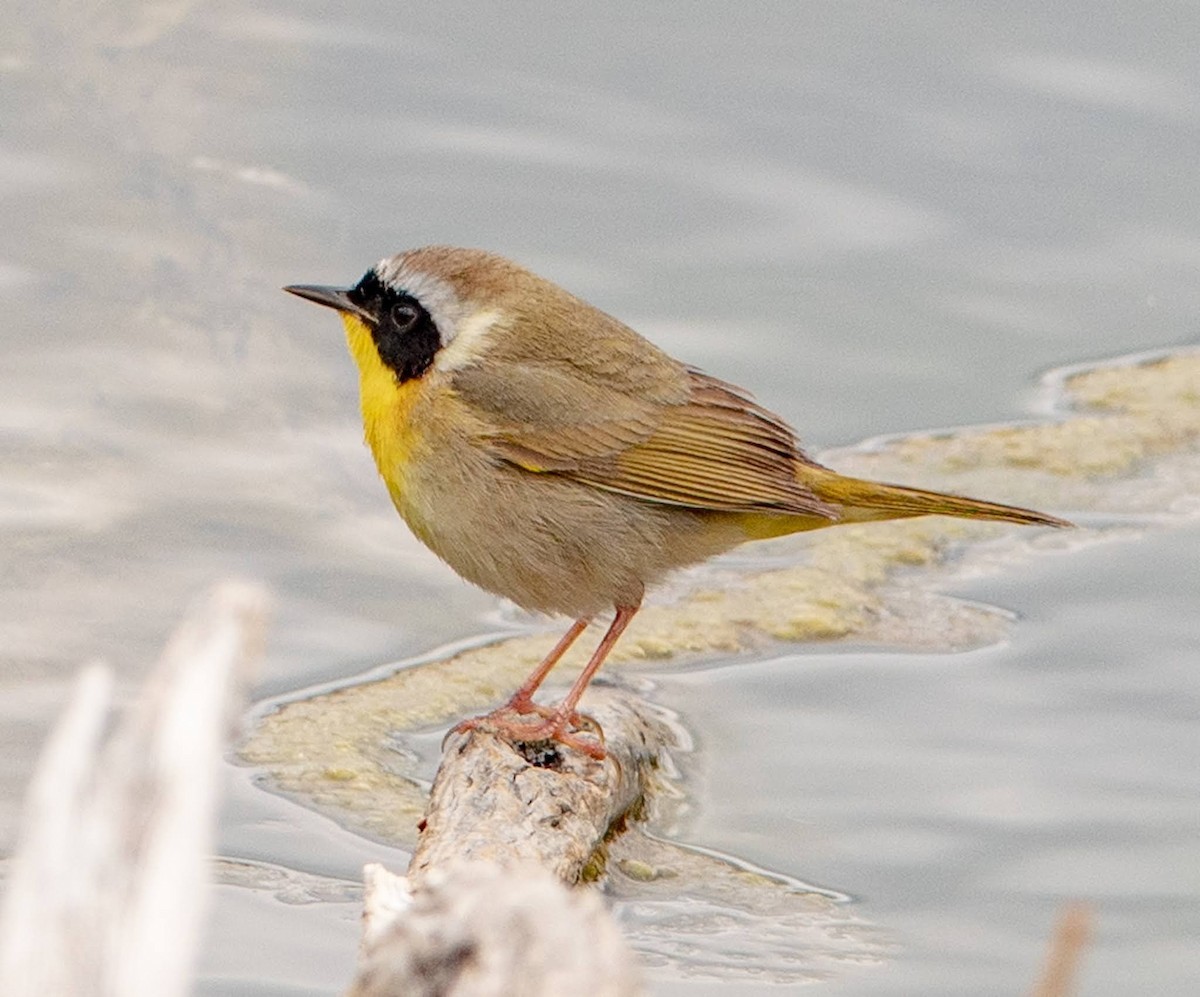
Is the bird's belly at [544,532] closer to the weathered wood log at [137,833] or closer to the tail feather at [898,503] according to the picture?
the tail feather at [898,503]

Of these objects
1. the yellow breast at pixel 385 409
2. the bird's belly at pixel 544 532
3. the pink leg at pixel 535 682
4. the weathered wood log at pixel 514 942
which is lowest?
the weathered wood log at pixel 514 942

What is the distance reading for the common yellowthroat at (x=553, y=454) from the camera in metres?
5.35

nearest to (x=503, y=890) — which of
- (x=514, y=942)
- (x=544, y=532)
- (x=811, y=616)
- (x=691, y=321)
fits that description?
(x=514, y=942)

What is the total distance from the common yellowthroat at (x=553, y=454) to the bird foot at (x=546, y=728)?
16 millimetres

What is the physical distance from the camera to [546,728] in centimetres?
503

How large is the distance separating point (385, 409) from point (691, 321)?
7.76ft

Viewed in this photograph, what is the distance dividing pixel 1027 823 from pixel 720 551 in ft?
3.27

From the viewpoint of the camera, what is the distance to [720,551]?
5684 millimetres

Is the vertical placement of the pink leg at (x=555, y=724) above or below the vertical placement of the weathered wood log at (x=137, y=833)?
above

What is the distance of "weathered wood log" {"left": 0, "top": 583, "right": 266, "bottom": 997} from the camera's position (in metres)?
2.25

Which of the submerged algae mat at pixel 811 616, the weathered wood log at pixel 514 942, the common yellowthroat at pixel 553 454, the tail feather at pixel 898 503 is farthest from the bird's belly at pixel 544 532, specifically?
the weathered wood log at pixel 514 942

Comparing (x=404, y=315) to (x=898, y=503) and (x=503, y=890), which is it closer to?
(x=898, y=503)

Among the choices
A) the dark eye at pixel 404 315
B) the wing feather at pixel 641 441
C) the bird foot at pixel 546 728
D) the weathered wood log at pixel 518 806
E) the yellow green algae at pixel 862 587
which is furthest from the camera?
the yellow green algae at pixel 862 587

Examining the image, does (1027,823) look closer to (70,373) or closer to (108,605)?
(108,605)
